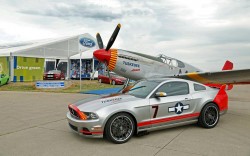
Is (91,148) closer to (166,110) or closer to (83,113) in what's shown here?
(83,113)

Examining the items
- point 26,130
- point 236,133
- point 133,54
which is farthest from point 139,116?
point 133,54

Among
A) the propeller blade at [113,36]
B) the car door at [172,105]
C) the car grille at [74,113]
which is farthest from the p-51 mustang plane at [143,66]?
the car grille at [74,113]

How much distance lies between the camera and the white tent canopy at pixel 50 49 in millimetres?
23877

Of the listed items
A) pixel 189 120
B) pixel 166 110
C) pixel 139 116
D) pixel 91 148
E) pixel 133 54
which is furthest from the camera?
pixel 133 54

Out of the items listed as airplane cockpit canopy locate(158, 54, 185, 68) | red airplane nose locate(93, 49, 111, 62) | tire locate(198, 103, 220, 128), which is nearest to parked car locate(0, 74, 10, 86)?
red airplane nose locate(93, 49, 111, 62)

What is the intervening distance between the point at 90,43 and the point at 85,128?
88.8ft

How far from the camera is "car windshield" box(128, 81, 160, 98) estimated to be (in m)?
5.26

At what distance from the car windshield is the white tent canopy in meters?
20.7

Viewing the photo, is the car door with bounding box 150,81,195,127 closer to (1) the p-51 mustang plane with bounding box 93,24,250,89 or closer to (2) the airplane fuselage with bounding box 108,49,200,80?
(1) the p-51 mustang plane with bounding box 93,24,250,89

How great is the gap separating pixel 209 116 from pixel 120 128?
100.0 inches

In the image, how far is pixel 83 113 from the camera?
4.58 metres

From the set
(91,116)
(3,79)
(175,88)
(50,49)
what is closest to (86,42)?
(50,49)

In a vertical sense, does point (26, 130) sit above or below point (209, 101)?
below

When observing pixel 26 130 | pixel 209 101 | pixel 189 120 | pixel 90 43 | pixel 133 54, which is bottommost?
pixel 26 130
